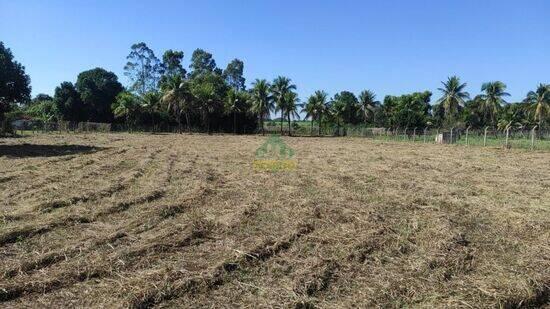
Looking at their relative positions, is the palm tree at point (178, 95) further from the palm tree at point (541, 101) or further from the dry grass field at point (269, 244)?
the palm tree at point (541, 101)

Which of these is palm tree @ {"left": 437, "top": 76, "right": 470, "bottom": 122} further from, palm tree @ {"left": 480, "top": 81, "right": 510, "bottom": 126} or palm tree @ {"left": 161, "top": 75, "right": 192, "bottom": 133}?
palm tree @ {"left": 161, "top": 75, "right": 192, "bottom": 133}

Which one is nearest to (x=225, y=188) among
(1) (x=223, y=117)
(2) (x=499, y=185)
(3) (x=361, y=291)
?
(3) (x=361, y=291)

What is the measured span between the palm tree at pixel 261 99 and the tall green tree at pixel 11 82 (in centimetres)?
3582

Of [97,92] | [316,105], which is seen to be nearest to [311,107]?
[316,105]

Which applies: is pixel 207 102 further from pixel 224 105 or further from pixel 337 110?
pixel 337 110

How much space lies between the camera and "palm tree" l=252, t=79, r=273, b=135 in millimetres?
57875

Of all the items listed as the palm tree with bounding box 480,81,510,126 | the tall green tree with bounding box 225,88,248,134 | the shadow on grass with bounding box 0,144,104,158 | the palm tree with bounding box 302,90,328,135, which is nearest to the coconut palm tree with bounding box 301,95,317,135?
the palm tree with bounding box 302,90,328,135

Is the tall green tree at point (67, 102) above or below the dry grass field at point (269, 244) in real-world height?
above

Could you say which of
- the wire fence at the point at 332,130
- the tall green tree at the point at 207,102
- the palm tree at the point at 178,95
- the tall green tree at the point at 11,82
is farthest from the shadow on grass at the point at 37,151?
the tall green tree at the point at 207,102

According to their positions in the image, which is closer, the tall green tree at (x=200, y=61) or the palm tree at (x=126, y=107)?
the palm tree at (x=126, y=107)

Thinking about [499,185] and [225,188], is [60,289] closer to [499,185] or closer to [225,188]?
[225,188]

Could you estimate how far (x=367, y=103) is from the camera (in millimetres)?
71375

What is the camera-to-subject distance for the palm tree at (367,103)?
7069cm

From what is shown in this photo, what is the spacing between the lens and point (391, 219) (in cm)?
748
